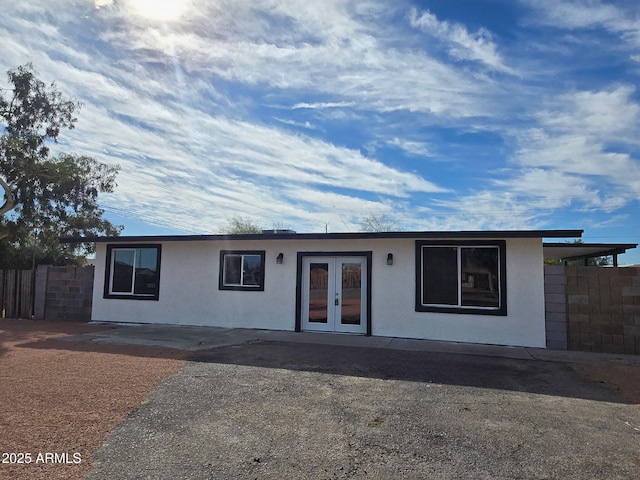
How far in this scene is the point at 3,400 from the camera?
5117 millimetres

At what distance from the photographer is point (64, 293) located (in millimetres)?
14344

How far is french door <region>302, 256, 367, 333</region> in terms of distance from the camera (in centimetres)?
1144

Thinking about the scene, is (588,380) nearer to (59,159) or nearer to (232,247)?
(232,247)

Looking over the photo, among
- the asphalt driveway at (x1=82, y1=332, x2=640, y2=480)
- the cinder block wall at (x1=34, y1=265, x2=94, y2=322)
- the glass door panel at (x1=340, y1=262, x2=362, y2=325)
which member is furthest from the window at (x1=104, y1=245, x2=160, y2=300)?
the asphalt driveway at (x1=82, y1=332, x2=640, y2=480)

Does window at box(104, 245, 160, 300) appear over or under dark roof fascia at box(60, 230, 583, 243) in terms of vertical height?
under

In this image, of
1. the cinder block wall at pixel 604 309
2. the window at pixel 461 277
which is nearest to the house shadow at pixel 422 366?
the window at pixel 461 277

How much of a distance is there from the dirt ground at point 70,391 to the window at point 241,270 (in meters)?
3.81

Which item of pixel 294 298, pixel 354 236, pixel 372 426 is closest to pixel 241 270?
pixel 294 298

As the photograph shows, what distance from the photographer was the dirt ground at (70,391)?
3759 mm

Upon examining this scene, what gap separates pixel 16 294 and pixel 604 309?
56.2 ft

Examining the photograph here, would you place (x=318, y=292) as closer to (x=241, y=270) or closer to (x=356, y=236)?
(x=356, y=236)

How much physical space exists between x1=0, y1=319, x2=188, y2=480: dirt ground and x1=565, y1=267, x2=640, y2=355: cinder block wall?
8.35m

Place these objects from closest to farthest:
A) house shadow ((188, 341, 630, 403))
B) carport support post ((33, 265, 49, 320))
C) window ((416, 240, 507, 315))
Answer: house shadow ((188, 341, 630, 403)), window ((416, 240, 507, 315)), carport support post ((33, 265, 49, 320))

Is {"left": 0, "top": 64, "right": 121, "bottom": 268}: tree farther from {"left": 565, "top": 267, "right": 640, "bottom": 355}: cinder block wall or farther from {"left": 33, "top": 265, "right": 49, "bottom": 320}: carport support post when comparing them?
{"left": 565, "top": 267, "right": 640, "bottom": 355}: cinder block wall
